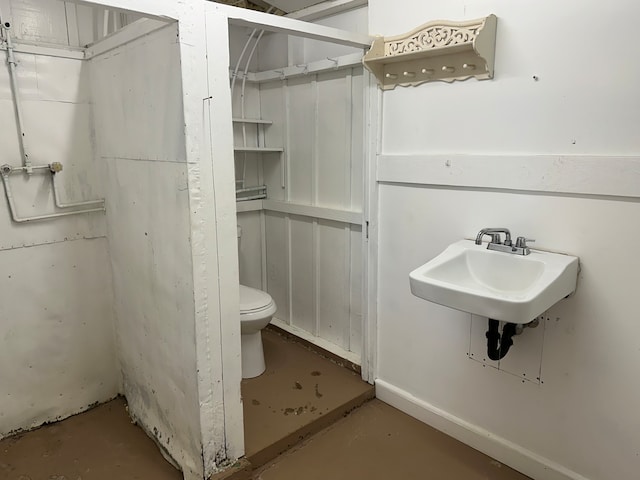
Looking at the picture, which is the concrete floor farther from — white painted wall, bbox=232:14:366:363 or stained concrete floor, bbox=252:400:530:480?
white painted wall, bbox=232:14:366:363

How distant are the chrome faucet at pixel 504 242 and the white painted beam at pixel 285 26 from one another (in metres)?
1.01

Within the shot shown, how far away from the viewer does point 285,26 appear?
1733mm

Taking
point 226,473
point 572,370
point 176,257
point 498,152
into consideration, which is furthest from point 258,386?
point 498,152

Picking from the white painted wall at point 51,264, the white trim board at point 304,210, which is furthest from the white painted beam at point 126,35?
the white trim board at point 304,210

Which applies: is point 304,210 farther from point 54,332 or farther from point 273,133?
point 54,332

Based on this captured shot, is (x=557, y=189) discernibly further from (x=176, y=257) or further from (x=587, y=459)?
(x=176, y=257)

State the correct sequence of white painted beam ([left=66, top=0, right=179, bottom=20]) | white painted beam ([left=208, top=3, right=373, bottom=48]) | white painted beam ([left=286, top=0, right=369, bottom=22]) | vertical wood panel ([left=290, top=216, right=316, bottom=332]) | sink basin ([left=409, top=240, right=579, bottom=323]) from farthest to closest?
1. vertical wood panel ([left=290, top=216, right=316, bottom=332])
2. white painted beam ([left=286, top=0, right=369, bottom=22])
3. white painted beam ([left=208, top=3, right=373, bottom=48])
4. sink basin ([left=409, top=240, right=579, bottom=323])
5. white painted beam ([left=66, top=0, right=179, bottom=20])

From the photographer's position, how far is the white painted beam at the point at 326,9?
2.26 metres

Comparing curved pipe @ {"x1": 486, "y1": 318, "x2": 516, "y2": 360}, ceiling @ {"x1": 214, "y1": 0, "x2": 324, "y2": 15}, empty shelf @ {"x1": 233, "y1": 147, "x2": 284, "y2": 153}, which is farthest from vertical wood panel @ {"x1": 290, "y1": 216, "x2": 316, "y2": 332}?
curved pipe @ {"x1": 486, "y1": 318, "x2": 516, "y2": 360}

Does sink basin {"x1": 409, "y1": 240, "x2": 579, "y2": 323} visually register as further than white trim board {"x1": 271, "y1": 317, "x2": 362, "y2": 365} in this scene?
No

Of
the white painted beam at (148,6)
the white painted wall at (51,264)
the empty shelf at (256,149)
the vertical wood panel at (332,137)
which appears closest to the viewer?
the white painted beam at (148,6)

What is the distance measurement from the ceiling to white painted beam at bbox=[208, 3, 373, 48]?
0.61 meters

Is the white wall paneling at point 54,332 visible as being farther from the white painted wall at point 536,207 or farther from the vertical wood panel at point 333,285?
the white painted wall at point 536,207

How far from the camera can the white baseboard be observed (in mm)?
1786
